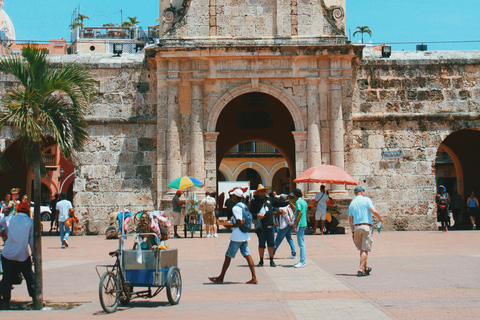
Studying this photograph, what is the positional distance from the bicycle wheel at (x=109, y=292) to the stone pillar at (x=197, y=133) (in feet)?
39.8

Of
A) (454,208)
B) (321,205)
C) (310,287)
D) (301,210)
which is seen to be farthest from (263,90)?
(310,287)

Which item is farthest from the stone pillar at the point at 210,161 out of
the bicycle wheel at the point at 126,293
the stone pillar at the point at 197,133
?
the bicycle wheel at the point at 126,293

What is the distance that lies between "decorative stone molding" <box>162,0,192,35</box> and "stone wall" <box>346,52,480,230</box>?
20.7 ft

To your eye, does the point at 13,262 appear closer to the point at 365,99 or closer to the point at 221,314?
the point at 221,314

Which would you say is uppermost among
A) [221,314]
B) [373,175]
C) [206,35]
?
[206,35]

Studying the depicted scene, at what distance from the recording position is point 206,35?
2069 centimetres

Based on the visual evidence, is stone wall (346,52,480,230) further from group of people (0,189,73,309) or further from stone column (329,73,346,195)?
group of people (0,189,73,309)

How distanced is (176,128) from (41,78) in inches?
433

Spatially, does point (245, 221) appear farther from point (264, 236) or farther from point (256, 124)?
point (256, 124)

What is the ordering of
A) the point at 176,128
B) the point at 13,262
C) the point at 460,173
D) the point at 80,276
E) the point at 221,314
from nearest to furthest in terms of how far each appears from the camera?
the point at 221,314 → the point at 13,262 → the point at 80,276 → the point at 176,128 → the point at 460,173

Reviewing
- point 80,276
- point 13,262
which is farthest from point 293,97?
point 13,262

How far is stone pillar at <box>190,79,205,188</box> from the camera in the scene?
20.4m

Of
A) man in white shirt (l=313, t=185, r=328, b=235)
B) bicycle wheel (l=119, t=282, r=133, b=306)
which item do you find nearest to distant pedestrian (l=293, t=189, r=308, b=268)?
bicycle wheel (l=119, t=282, r=133, b=306)

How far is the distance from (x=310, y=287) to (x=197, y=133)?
1129 centimetres
